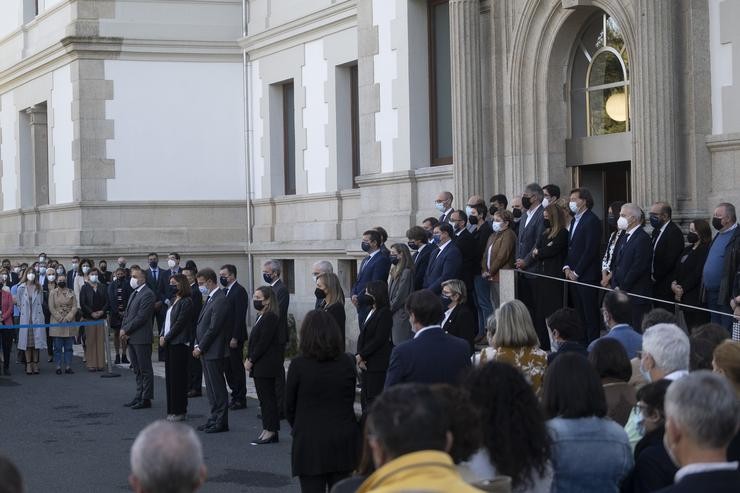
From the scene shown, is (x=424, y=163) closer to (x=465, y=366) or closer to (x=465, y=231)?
(x=465, y=231)

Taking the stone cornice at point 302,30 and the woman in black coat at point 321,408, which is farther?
the stone cornice at point 302,30

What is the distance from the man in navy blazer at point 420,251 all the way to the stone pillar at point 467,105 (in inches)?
81.4

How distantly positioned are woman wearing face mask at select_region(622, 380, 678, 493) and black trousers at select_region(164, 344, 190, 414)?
9595 millimetres

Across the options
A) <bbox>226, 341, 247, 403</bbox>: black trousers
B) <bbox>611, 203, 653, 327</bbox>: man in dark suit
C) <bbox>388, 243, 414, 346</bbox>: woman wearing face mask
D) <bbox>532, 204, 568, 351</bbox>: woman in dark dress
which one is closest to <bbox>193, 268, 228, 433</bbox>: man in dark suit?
<bbox>226, 341, 247, 403</bbox>: black trousers

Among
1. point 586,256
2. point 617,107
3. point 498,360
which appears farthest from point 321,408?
point 617,107

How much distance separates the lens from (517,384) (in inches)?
204

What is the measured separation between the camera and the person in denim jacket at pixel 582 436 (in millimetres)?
5332

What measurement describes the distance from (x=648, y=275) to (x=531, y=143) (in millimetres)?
4222

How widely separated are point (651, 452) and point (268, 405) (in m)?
7.98

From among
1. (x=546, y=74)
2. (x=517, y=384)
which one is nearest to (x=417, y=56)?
(x=546, y=74)

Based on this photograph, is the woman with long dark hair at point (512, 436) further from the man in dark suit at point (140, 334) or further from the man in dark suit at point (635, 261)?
the man in dark suit at point (140, 334)

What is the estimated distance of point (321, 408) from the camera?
802 cm

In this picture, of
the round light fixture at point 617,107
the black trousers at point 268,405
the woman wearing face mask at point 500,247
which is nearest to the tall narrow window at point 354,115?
the round light fixture at point 617,107

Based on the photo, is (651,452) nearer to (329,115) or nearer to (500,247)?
(500,247)
